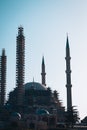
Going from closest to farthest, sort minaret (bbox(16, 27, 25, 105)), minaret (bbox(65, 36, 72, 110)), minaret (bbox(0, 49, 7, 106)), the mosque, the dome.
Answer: the mosque → minaret (bbox(16, 27, 25, 105)) → minaret (bbox(65, 36, 72, 110)) → minaret (bbox(0, 49, 7, 106)) → the dome

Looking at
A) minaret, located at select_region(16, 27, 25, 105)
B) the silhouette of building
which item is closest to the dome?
the silhouette of building

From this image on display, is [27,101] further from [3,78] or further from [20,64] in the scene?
[20,64]

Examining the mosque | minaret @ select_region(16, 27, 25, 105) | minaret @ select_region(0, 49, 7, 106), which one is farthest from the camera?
minaret @ select_region(0, 49, 7, 106)

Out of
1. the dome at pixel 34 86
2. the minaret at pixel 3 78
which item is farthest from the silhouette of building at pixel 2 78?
the dome at pixel 34 86

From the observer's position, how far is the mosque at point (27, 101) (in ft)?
231

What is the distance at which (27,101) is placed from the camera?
8644 cm

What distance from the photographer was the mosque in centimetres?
7043

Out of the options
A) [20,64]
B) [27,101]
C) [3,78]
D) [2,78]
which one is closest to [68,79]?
[27,101]

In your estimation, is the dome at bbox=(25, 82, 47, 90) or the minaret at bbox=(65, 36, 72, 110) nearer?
the minaret at bbox=(65, 36, 72, 110)

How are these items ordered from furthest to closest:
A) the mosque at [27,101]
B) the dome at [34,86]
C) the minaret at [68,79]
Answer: the dome at [34,86], the minaret at [68,79], the mosque at [27,101]

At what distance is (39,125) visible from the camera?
66.2 m

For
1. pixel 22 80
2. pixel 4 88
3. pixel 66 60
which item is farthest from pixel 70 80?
pixel 4 88

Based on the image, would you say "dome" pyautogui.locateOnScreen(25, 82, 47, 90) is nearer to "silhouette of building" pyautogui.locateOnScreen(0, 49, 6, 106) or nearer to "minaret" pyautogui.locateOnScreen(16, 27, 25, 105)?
"silhouette of building" pyautogui.locateOnScreen(0, 49, 6, 106)

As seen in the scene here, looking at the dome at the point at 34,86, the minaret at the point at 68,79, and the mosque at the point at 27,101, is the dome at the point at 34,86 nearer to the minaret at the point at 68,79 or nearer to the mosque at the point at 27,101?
the mosque at the point at 27,101
